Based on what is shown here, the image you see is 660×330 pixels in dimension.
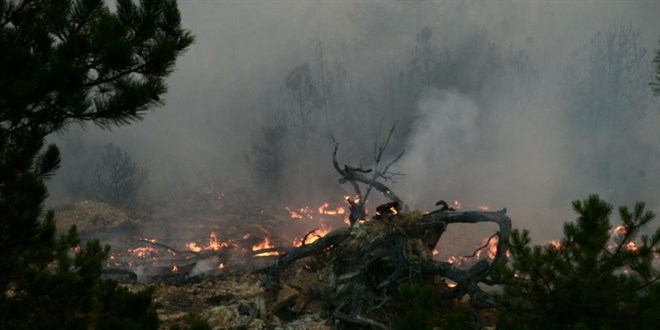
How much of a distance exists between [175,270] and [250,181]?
5592 cm

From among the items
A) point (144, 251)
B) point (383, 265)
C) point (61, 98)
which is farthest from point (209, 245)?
point (61, 98)

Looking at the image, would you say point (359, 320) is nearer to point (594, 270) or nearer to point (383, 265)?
point (383, 265)

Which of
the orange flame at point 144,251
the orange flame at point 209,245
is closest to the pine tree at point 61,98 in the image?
the orange flame at point 144,251

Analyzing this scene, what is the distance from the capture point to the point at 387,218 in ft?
36.6

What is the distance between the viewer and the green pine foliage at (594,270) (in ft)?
16.5

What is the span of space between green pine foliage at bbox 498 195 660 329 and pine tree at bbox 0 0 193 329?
3.96m

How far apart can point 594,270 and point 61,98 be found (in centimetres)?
587

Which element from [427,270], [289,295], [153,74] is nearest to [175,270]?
[289,295]

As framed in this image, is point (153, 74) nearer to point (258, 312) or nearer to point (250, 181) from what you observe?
point (258, 312)

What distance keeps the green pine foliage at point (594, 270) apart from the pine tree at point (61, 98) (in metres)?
3.96

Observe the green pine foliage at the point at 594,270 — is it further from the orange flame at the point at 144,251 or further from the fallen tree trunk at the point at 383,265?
the orange flame at the point at 144,251

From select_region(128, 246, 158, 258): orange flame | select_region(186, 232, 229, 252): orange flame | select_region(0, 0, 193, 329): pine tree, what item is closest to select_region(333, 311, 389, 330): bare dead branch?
select_region(0, 0, 193, 329): pine tree

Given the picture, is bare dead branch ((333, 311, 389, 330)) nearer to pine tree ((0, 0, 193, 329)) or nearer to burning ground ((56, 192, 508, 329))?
burning ground ((56, 192, 508, 329))

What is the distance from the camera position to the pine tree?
5.30m
